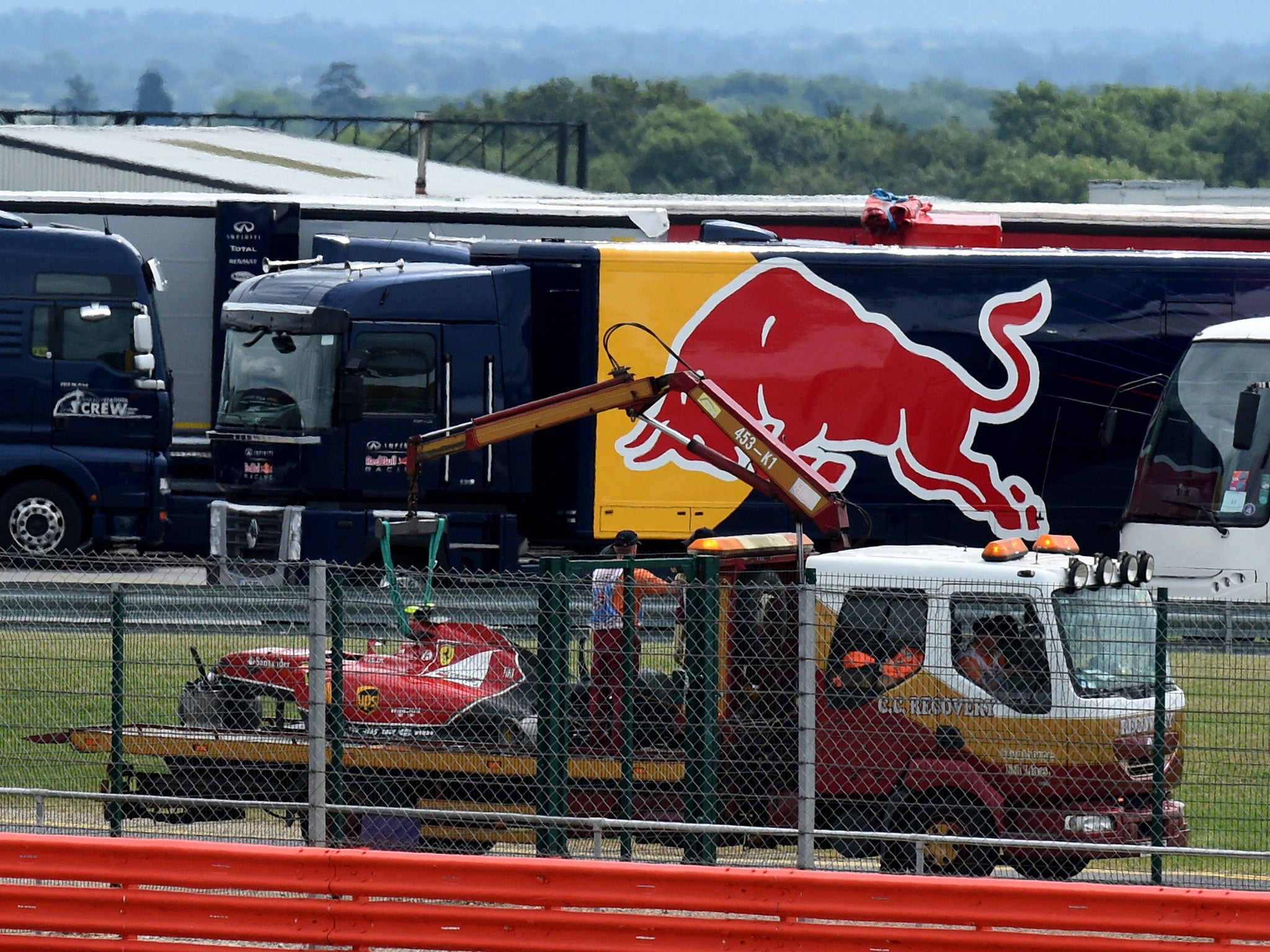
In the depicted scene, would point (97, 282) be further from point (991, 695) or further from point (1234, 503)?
point (991, 695)

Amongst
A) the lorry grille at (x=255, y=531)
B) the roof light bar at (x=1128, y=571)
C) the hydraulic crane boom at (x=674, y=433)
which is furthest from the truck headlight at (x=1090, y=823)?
the lorry grille at (x=255, y=531)

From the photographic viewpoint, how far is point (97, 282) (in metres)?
19.4

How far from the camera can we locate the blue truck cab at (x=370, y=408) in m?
16.9

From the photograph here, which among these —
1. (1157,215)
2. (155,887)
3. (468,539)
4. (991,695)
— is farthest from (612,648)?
(1157,215)

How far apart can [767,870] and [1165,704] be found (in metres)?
1.83

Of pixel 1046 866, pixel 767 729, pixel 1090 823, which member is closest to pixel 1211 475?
pixel 1046 866

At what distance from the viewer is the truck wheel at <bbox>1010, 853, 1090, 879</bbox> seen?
8164mm

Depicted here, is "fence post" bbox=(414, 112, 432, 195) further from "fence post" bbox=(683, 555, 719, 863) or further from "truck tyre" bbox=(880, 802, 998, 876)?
"truck tyre" bbox=(880, 802, 998, 876)

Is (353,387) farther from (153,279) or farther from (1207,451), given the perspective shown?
(1207,451)

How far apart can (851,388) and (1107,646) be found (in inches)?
360

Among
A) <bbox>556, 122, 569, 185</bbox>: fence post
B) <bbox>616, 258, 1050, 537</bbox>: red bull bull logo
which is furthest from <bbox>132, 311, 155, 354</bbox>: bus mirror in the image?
<bbox>556, 122, 569, 185</bbox>: fence post

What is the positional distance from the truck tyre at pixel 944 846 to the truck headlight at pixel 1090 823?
13.5 inches

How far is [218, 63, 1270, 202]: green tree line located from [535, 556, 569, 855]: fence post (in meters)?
115

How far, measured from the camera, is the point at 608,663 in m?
8.46
